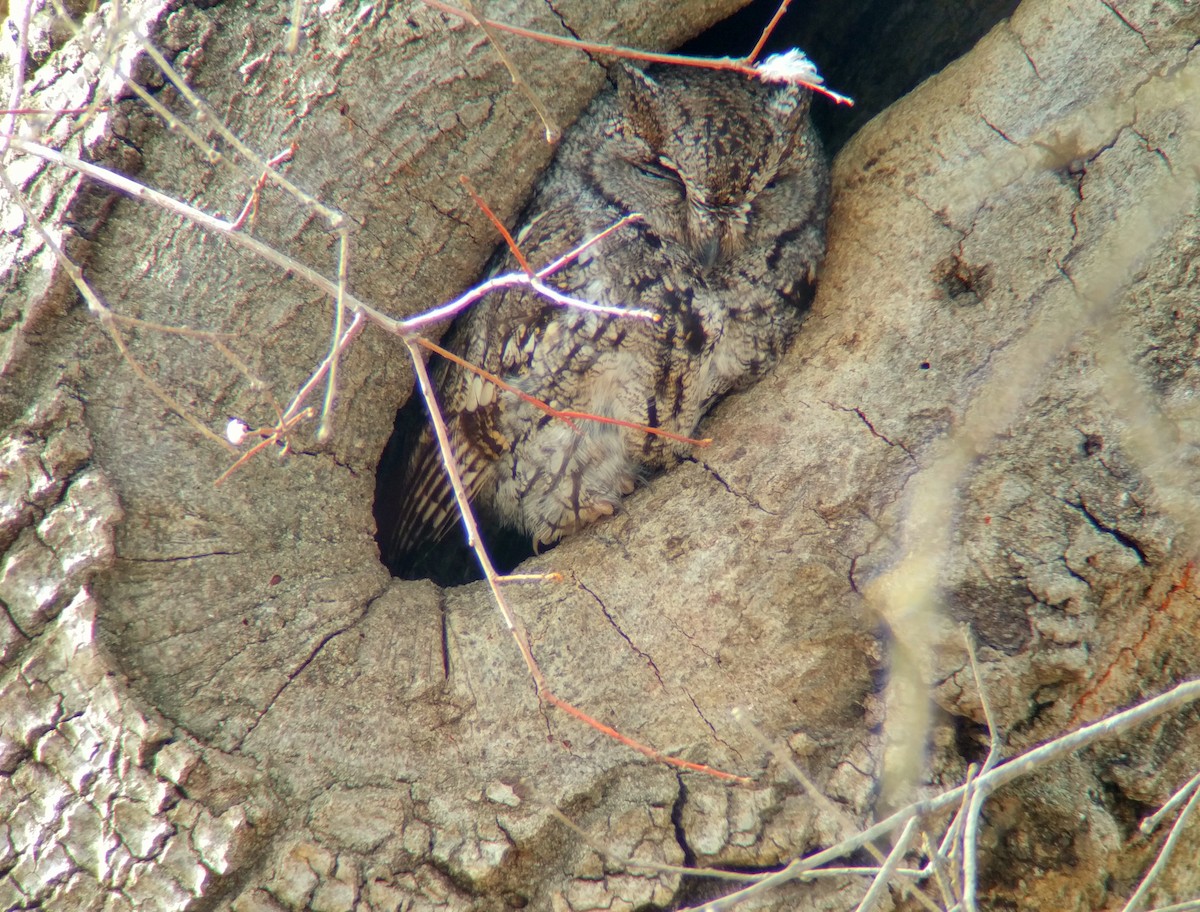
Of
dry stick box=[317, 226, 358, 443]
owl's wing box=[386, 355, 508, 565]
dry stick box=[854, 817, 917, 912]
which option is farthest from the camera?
owl's wing box=[386, 355, 508, 565]

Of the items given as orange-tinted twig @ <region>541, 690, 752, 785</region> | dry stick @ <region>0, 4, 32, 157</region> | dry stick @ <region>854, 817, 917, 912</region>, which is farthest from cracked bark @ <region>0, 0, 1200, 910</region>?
dry stick @ <region>854, 817, 917, 912</region>

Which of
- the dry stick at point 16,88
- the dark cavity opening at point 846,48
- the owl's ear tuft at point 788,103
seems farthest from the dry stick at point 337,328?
the owl's ear tuft at point 788,103

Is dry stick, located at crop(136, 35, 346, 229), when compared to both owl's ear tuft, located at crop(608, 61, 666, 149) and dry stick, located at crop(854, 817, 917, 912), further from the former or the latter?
dry stick, located at crop(854, 817, 917, 912)

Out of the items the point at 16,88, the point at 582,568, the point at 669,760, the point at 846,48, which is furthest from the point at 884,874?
the point at 846,48

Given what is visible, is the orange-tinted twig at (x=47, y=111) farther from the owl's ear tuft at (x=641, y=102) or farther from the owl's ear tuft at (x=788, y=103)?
the owl's ear tuft at (x=788, y=103)

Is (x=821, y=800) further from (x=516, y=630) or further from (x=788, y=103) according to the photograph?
(x=788, y=103)

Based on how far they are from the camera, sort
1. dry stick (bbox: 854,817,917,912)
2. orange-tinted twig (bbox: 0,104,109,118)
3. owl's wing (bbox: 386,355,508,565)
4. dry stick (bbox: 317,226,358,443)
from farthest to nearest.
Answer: owl's wing (bbox: 386,355,508,565), orange-tinted twig (bbox: 0,104,109,118), dry stick (bbox: 317,226,358,443), dry stick (bbox: 854,817,917,912)

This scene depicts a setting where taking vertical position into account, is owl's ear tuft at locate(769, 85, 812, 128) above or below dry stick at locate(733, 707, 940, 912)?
above
